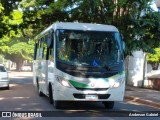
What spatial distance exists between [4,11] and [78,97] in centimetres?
1339

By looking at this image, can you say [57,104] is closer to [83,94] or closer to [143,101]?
[83,94]

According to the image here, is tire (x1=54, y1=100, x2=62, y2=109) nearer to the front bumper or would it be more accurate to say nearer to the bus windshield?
the front bumper

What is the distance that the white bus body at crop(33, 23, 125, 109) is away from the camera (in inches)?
535

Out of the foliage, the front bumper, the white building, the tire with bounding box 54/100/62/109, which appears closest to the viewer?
the front bumper

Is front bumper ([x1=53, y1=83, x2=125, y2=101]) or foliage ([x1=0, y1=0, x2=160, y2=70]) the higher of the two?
foliage ([x1=0, y1=0, x2=160, y2=70])

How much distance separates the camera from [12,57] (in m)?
83.6

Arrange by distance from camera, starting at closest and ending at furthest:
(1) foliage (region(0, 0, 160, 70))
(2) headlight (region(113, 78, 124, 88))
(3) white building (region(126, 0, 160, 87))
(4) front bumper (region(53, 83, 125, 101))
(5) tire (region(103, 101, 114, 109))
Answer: (4) front bumper (region(53, 83, 125, 101)), (2) headlight (region(113, 78, 124, 88)), (5) tire (region(103, 101, 114, 109)), (1) foliage (region(0, 0, 160, 70)), (3) white building (region(126, 0, 160, 87))

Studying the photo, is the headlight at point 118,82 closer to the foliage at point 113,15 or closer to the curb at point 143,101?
the curb at point 143,101

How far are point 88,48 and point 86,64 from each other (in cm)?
68

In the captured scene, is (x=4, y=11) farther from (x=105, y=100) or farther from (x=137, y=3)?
(x=105, y=100)

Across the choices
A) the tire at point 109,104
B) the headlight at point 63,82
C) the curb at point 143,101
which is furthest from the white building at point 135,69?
the headlight at point 63,82

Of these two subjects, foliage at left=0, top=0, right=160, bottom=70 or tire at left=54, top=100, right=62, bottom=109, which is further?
foliage at left=0, top=0, right=160, bottom=70

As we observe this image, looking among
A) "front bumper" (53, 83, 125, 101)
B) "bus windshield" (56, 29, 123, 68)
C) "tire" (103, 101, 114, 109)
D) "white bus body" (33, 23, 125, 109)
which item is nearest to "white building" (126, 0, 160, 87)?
"tire" (103, 101, 114, 109)

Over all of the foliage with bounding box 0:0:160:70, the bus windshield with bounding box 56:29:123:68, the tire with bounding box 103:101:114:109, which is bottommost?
the tire with bounding box 103:101:114:109
